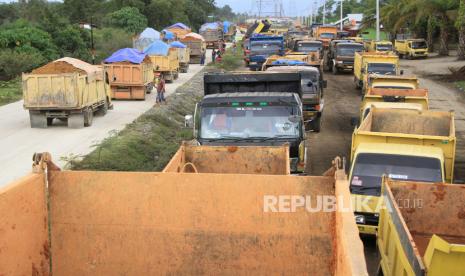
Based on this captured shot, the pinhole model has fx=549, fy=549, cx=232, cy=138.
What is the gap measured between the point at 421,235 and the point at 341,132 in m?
11.9

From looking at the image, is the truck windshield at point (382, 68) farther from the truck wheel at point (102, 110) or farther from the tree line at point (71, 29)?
the tree line at point (71, 29)

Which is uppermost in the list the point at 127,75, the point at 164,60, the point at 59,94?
the point at 164,60

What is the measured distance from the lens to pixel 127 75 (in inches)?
1003

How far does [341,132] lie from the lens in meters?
19.3

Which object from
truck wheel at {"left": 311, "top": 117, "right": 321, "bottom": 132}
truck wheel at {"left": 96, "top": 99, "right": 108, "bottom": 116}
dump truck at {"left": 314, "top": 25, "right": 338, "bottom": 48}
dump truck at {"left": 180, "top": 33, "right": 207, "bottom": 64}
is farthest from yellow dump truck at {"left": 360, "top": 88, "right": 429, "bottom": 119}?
dump truck at {"left": 314, "top": 25, "right": 338, "bottom": 48}

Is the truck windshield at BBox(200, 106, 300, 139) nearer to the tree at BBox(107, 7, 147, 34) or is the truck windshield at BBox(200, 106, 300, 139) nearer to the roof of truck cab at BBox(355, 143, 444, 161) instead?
the roof of truck cab at BBox(355, 143, 444, 161)

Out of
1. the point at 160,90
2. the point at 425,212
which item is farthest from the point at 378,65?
the point at 425,212

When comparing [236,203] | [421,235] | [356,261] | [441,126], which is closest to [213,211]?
[236,203]

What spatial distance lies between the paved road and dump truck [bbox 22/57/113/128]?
1.32 feet

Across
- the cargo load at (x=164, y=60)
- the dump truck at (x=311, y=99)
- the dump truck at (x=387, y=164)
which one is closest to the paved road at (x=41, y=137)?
the dump truck at (x=311, y=99)

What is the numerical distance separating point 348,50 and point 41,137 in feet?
82.0

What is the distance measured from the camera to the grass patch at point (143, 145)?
13.7 meters

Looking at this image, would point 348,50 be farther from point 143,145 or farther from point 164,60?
point 143,145

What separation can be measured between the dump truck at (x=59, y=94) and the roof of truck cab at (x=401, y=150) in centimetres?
1132
